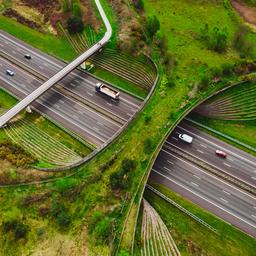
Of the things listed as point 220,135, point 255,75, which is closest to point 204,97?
point 220,135

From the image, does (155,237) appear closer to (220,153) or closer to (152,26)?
(220,153)

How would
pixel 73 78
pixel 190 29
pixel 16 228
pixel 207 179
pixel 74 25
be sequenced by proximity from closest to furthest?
1. pixel 16 228
2. pixel 207 179
3. pixel 73 78
4. pixel 190 29
5. pixel 74 25

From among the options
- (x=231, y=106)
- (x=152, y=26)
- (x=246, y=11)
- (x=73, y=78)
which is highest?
(x=246, y=11)

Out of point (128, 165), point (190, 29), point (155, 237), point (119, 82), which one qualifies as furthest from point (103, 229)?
point (190, 29)

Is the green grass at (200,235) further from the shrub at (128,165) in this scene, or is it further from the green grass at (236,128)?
the green grass at (236,128)

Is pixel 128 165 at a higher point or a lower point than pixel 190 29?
lower

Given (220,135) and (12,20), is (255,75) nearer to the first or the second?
(220,135)

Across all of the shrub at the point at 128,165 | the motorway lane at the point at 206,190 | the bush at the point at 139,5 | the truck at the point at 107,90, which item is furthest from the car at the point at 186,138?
the bush at the point at 139,5
